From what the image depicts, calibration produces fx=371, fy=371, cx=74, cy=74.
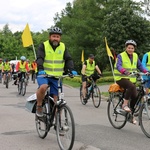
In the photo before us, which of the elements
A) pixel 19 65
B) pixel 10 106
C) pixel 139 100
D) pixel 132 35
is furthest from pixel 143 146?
pixel 132 35

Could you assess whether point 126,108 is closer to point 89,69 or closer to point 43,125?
point 43,125

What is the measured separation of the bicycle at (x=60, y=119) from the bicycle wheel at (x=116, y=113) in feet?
6.36

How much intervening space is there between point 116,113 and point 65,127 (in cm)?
268

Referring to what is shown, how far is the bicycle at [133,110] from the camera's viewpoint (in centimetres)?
728

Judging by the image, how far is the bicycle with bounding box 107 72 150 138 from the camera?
287 inches

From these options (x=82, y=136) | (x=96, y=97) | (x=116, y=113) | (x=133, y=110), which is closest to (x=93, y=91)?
(x=96, y=97)

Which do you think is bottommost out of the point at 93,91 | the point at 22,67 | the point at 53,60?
the point at 93,91

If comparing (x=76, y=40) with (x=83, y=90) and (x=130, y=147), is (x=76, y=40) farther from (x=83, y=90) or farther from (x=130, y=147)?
(x=130, y=147)

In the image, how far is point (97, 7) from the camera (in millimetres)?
42094

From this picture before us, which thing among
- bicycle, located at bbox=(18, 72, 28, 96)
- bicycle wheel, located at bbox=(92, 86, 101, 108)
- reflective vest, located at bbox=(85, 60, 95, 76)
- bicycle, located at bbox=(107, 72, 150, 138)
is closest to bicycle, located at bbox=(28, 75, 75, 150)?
bicycle, located at bbox=(107, 72, 150, 138)

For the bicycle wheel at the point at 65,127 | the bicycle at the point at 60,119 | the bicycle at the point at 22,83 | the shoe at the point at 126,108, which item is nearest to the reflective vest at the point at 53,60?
the bicycle at the point at 60,119

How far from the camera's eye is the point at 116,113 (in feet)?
27.4

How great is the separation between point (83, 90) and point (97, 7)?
98.9 feet

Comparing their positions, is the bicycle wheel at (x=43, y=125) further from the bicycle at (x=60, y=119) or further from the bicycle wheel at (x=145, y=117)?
the bicycle wheel at (x=145, y=117)
